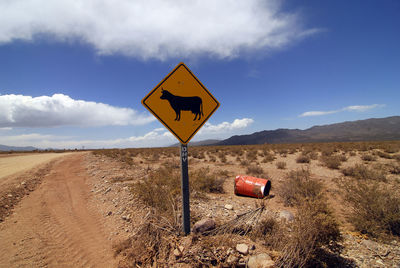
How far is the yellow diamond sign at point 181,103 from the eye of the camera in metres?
2.68

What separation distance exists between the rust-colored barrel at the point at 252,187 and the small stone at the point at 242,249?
365cm

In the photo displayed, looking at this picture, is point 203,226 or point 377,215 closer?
point 203,226

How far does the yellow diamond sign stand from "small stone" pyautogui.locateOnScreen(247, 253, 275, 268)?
188 cm

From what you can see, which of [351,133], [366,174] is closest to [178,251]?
[366,174]

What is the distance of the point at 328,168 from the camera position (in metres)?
11.2

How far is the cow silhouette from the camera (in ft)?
8.83

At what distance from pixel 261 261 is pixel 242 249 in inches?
13.0

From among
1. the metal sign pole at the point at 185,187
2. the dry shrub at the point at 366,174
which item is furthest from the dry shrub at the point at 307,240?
the dry shrub at the point at 366,174

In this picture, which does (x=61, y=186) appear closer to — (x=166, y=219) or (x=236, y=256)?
(x=166, y=219)

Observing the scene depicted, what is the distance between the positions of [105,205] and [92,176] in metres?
4.70

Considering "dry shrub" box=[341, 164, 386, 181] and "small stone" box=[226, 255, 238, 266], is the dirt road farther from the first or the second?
"dry shrub" box=[341, 164, 386, 181]

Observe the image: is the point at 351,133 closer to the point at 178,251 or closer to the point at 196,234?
the point at 196,234

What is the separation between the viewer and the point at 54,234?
4.01 metres

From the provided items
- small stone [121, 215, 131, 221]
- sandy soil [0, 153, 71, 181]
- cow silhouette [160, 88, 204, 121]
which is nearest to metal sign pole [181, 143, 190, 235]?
cow silhouette [160, 88, 204, 121]
